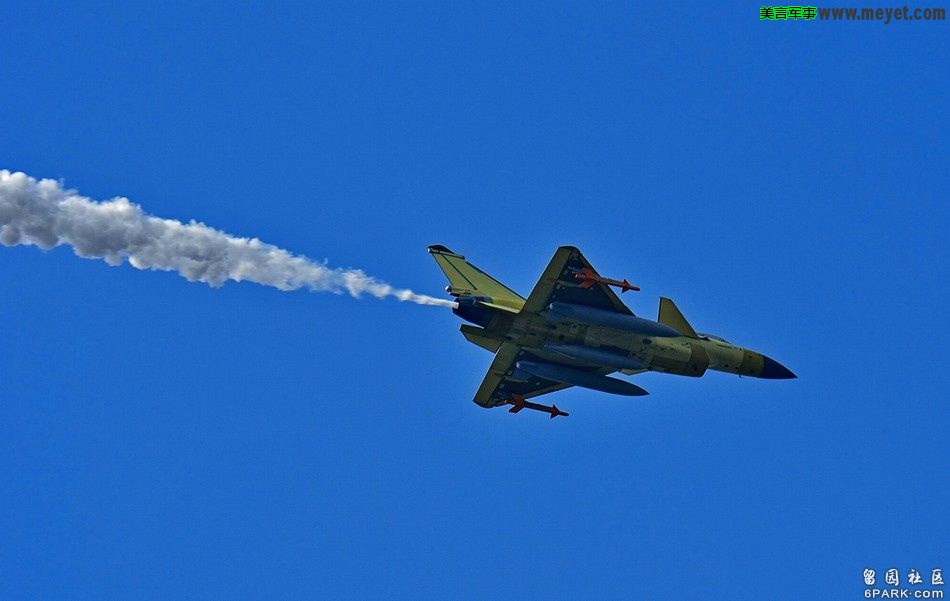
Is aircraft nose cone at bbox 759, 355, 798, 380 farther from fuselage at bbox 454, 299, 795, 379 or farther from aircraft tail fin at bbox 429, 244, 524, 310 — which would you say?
aircraft tail fin at bbox 429, 244, 524, 310

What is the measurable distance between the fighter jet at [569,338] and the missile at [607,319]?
3 cm

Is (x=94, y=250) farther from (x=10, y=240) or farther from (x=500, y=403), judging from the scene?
(x=500, y=403)

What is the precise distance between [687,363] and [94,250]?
20946 millimetres

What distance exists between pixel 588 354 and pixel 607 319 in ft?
5.54

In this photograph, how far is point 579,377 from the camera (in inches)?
1911

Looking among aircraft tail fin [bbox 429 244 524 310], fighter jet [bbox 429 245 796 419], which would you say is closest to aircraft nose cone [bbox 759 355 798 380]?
fighter jet [bbox 429 245 796 419]

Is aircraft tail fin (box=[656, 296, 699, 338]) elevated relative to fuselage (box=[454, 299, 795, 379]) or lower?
elevated

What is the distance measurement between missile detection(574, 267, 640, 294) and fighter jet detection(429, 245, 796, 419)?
0.11 feet

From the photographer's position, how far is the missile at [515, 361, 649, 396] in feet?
158

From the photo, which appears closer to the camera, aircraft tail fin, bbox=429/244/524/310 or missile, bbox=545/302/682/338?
missile, bbox=545/302/682/338

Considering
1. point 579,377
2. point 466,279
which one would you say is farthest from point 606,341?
point 466,279

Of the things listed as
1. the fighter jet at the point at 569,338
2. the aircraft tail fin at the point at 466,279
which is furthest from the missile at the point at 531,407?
the aircraft tail fin at the point at 466,279

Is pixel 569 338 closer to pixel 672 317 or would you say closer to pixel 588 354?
pixel 588 354

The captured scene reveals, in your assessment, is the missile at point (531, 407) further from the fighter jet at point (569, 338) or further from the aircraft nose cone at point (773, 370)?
the aircraft nose cone at point (773, 370)
